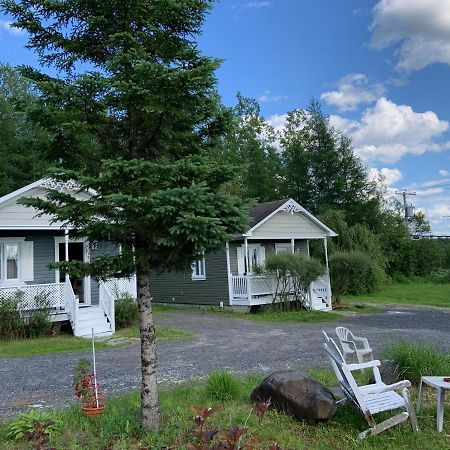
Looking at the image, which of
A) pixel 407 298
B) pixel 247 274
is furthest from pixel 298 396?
pixel 407 298

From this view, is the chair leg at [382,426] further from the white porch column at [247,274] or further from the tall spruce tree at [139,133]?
the white porch column at [247,274]

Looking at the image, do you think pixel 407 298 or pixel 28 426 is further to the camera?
pixel 407 298

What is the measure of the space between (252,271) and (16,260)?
9.19 metres

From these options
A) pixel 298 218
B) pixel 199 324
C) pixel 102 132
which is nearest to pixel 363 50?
pixel 298 218

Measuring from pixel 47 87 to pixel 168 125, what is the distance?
1.23 metres

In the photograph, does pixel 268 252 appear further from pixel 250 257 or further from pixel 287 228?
pixel 287 228

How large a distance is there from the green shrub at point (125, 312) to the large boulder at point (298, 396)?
962cm

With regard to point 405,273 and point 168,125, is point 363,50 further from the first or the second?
point 405,273

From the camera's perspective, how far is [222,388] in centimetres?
587

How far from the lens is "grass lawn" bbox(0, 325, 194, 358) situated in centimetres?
1106

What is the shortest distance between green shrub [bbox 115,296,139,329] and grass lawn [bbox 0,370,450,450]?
29.5 ft

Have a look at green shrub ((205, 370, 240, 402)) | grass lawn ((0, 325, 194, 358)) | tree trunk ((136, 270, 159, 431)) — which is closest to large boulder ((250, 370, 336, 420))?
green shrub ((205, 370, 240, 402))

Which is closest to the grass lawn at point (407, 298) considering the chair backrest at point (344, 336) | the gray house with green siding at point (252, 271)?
the gray house with green siding at point (252, 271)

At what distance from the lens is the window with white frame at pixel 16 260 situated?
14191 mm
